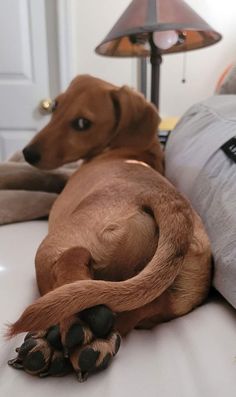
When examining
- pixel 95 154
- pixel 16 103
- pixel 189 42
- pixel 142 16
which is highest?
pixel 142 16

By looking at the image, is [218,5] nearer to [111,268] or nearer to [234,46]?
[234,46]

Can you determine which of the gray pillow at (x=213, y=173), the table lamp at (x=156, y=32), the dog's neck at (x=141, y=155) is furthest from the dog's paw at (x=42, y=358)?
the table lamp at (x=156, y=32)

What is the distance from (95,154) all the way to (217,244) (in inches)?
25.0

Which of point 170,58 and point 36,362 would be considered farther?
point 170,58

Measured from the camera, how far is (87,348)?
499mm

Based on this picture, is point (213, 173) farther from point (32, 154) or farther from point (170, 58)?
point (170, 58)

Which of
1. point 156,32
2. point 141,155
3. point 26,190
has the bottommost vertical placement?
point 26,190

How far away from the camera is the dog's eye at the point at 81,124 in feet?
3.94

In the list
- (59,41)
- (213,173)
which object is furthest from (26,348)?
(59,41)

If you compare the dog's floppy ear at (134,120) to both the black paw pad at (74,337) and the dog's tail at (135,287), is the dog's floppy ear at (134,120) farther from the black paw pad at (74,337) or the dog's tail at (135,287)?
the black paw pad at (74,337)

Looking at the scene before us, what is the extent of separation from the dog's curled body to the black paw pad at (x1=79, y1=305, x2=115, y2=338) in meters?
0.01

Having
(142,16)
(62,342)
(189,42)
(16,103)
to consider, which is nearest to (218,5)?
(189,42)

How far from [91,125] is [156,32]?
0.65 meters

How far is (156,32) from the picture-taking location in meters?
1.63
